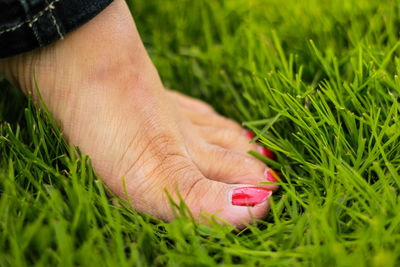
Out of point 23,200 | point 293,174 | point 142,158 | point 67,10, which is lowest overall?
point 293,174

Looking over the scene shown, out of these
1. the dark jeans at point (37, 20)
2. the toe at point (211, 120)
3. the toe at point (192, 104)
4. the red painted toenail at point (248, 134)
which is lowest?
the red painted toenail at point (248, 134)

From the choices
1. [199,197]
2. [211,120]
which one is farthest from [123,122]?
[211,120]

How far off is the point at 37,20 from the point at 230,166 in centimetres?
63

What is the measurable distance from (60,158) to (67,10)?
1.18 feet

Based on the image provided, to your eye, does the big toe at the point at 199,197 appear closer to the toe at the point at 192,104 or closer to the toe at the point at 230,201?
the toe at the point at 230,201

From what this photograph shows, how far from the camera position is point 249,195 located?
0.94 m

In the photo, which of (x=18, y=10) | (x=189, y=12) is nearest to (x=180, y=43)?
(x=189, y=12)

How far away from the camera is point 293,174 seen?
954 millimetres

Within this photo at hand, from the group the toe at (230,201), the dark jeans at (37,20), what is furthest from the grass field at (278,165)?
the dark jeans at (37,20)

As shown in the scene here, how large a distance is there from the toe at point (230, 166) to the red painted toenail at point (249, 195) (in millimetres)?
91

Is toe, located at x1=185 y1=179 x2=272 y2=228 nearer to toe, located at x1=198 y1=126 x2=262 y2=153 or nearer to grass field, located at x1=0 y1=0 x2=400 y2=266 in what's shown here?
grass field, located at x1=0 y1=0 x2=400 y2=266

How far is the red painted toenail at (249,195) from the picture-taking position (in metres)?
0.93

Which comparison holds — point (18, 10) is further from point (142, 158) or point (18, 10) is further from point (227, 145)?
point (227, 145)

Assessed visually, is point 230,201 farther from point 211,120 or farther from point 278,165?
point 211,120
